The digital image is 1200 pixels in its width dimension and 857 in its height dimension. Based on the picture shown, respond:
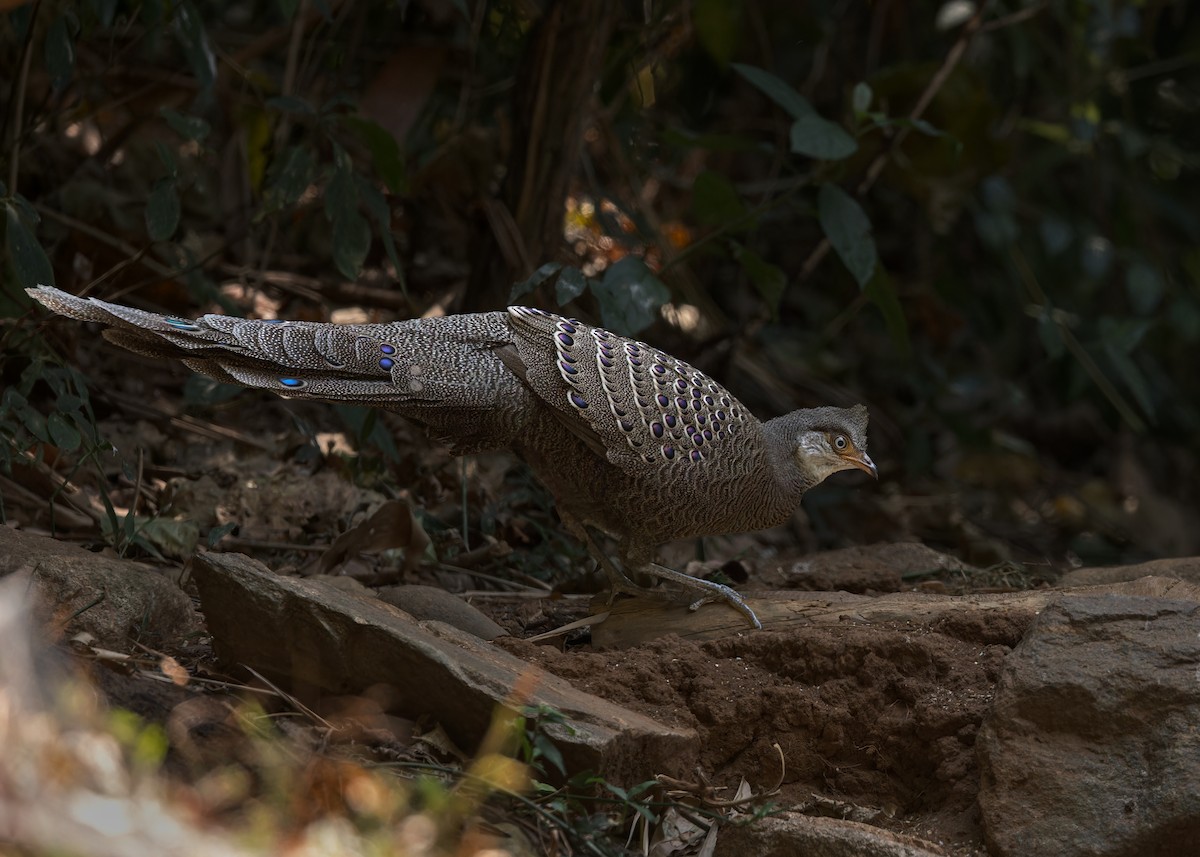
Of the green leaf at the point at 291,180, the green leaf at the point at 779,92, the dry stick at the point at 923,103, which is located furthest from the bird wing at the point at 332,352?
the dry stick at the point at 923,103

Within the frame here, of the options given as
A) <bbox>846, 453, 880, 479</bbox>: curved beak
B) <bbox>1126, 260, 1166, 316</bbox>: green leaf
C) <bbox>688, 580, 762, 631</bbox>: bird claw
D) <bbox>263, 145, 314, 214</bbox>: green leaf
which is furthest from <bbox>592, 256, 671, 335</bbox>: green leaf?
<bbox>1126, 260, 1166, 316</bbox>: green leaf

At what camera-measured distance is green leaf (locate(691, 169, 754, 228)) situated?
5020 mm

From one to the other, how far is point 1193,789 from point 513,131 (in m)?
3.60

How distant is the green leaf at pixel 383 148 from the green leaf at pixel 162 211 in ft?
→ 2.20

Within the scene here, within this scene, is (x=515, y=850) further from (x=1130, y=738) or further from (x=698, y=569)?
(x=698, y=569)

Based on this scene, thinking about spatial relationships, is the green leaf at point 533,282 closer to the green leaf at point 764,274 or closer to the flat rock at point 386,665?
the green leaf at point 764,274

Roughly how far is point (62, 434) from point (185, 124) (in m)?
1.27

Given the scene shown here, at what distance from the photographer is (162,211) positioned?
4.18 meters

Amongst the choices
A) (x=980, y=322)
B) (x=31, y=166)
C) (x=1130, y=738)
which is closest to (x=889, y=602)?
(x=1130, y=738)

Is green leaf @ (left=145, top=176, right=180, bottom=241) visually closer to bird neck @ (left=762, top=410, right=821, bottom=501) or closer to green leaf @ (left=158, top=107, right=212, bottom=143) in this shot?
green leaf @ (left=158, top=107, right=212, bottom=143)

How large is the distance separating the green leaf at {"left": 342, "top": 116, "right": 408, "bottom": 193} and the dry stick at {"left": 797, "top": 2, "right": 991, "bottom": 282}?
82.9 inches

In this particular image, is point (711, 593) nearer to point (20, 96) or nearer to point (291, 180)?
point (291, 180)

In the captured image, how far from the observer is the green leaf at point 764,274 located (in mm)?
5001

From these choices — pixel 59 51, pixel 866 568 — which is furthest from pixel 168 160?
pixel 866 568
